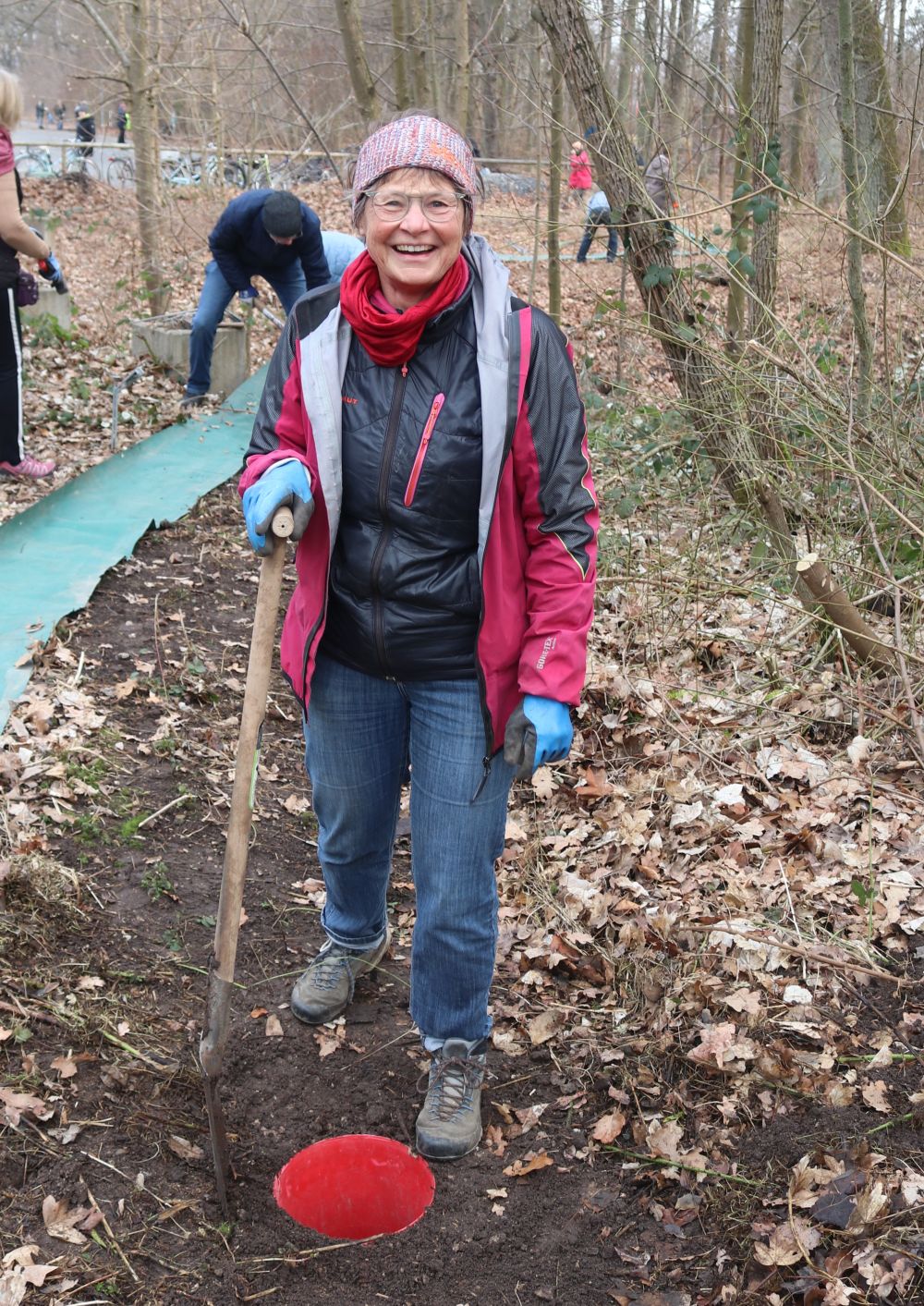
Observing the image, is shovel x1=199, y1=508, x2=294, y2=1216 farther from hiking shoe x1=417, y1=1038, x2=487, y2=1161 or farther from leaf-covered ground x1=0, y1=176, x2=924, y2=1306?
hiking shoe x1=417, y1=1038, x2=487, y2=1161

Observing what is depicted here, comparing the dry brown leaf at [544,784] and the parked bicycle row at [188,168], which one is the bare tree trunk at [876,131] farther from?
the parked bicycle row at [188,168]

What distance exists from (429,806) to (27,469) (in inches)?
210

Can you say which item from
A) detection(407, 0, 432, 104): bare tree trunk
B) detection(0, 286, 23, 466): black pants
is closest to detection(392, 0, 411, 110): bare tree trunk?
detection(407, 0, 432, 104): bare tree trunk

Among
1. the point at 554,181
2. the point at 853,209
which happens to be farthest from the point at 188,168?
the point at 853,209

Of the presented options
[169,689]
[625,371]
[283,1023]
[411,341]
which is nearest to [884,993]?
[283,1023]

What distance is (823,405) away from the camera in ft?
14.9

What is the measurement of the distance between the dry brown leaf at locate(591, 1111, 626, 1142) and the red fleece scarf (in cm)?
201

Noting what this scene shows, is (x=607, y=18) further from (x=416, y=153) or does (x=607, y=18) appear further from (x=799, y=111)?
(x=416, y=153)

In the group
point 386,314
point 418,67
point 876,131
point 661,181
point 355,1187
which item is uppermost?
point 418,67

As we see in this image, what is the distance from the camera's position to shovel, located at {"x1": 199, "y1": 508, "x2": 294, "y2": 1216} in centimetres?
257

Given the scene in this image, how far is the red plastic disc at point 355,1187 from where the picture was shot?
2854 mm

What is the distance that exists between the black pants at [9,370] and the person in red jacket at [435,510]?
4.60 metres

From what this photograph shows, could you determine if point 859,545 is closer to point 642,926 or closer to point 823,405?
point 823,405

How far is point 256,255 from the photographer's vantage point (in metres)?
8.54
